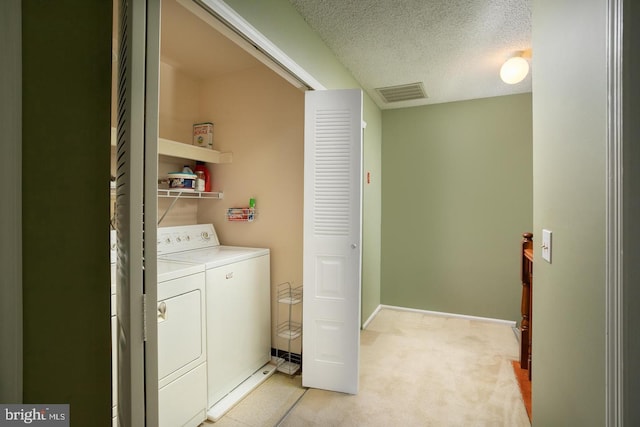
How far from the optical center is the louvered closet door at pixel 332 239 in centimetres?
216

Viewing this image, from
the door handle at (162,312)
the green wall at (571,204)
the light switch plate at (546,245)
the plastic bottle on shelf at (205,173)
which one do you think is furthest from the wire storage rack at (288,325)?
the light switch plate at (546,245)

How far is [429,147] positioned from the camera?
3783mm

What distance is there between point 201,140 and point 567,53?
2.70 metres

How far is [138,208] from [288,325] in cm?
216

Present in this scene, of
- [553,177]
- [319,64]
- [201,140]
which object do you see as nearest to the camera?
[553,177]

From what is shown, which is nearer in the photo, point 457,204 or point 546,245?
point 546,245

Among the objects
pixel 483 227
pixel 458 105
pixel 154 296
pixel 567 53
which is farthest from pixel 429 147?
pixel 154 296

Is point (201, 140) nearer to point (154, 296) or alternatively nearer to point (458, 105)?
point (154, 296)

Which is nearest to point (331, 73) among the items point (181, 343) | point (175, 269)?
point (175, 269)

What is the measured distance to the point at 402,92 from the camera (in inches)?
135

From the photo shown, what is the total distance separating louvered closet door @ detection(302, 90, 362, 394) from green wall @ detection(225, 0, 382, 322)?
327 millimetres

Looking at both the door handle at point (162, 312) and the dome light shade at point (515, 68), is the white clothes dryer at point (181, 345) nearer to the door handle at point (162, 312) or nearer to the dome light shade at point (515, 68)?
the door handle at point (162, 312)

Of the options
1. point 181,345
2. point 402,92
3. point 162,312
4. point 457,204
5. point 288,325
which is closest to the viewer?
point 162,312

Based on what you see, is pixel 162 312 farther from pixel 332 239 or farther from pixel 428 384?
pixel 428 384
